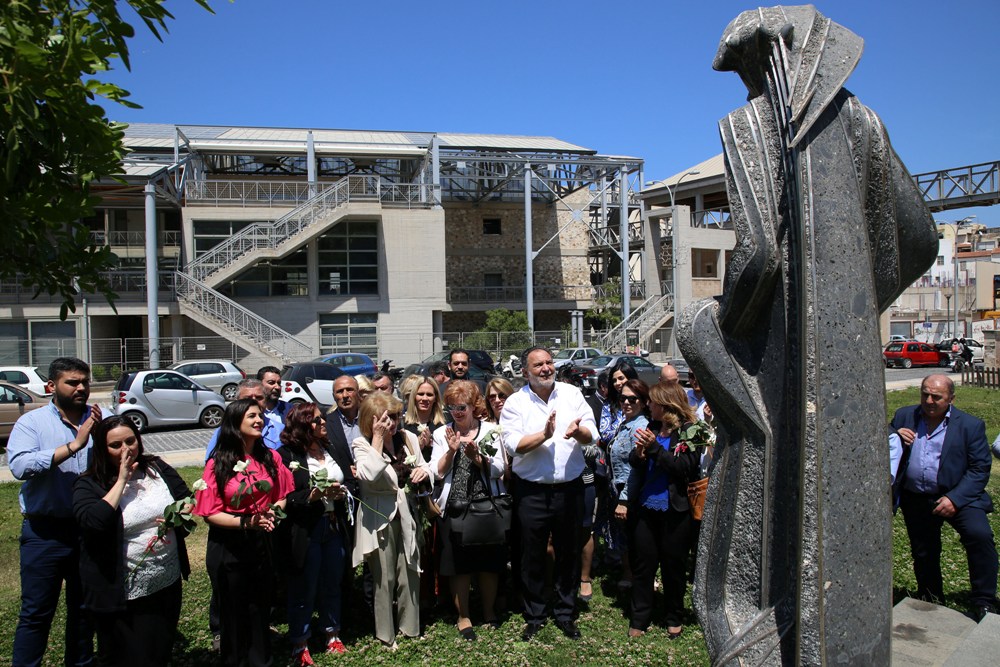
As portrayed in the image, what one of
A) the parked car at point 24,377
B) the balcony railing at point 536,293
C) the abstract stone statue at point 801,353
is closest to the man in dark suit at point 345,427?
the abstract stone statue at point 801,353

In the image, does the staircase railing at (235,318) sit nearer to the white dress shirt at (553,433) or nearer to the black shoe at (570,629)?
the white dress shirt at (553,433)

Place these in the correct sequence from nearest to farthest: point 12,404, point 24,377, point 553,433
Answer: point 553,433 → point 12,404 → point 24,377

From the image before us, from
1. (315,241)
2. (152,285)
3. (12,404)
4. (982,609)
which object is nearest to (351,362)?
(152,285)

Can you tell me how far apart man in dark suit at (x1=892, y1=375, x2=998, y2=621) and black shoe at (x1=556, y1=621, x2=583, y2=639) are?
101 inches

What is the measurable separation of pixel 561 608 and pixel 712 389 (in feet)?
10.6

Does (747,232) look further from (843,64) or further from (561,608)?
(561,608)

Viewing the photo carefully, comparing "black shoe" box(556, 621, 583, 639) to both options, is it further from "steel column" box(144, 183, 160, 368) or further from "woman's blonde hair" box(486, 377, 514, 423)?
"steel column" box(144, 183, 160, 368)

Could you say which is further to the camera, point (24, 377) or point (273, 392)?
point (24, 377)

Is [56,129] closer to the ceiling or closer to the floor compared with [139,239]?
closer to the floor

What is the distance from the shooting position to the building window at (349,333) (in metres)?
34.5

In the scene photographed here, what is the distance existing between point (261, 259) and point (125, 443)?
28.0m

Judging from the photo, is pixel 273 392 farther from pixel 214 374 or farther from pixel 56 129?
pixel 214 374

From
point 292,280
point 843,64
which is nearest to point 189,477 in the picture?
point 843,64

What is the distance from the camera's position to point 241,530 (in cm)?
461
